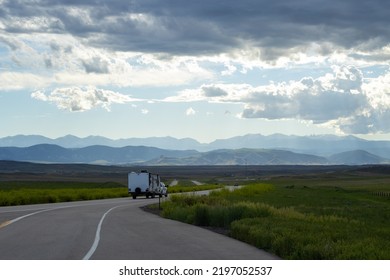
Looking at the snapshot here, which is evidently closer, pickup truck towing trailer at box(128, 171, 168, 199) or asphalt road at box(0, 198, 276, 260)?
asphalt road at box(0, 198, 276, 260)

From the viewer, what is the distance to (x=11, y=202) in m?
48.8

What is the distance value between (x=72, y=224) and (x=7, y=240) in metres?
7.31

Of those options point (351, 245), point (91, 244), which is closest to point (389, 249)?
point (351, 245)

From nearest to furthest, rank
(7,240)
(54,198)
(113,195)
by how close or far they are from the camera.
Result: (7,240) < (54,198) < (113,195)

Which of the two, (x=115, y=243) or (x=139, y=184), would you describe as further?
(x=139, y=184)

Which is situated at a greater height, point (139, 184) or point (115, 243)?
point (115, 243)

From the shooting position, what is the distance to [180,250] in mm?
17031

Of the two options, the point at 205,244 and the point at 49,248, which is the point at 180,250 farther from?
the point at 49,248

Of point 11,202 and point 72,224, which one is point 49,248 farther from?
point 11,202

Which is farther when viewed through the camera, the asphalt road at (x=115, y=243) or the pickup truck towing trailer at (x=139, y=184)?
the pickup truck towing trailer at (x=139, y=184)

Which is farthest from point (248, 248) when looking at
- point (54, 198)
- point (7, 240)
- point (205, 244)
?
point (54, 198)

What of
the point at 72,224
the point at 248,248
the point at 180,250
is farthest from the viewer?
the point at 72,224
